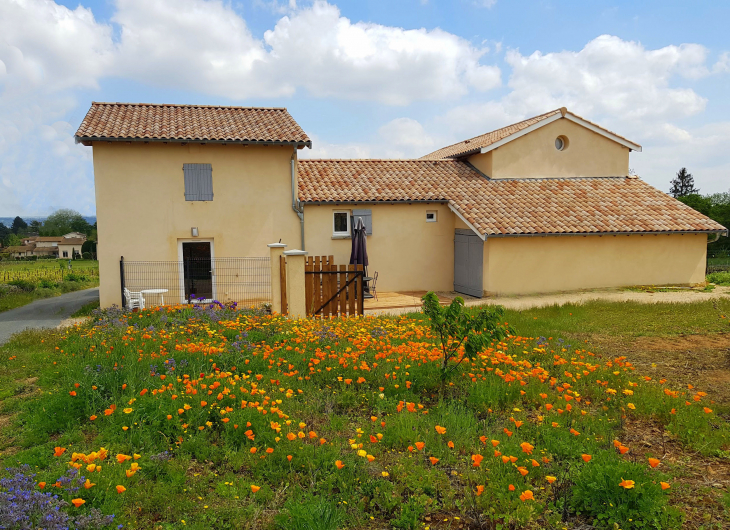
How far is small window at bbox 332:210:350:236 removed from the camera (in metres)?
16.8

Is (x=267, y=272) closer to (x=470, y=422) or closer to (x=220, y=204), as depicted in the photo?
(x=220, y=204)

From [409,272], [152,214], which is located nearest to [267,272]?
[152,214]

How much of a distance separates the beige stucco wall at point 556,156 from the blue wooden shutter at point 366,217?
219 inches

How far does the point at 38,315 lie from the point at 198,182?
21.1 ft

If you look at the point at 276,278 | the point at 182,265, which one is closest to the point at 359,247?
the point at 276,278

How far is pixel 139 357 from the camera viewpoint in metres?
6.36

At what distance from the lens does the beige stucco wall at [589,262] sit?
639 inches

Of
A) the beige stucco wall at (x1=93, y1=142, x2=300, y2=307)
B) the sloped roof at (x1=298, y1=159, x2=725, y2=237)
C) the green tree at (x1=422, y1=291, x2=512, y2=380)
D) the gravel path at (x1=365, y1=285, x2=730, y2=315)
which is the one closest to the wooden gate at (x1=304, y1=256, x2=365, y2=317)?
the gravel path at (x1=365, y1=285, x2=730, y2=315)

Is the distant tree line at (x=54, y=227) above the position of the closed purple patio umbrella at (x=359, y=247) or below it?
above

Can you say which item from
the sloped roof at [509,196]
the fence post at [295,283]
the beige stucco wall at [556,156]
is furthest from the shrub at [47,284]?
the beige stucco wall at [556,156]

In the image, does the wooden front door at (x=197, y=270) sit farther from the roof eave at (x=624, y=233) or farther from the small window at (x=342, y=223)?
the roof eave at (x=624, y=233)

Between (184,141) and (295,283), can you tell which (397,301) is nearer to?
(295,283)

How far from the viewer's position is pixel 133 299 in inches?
534

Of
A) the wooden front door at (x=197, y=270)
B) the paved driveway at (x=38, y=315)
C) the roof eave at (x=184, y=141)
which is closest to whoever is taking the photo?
the paved driveway at (x=38, y=315)
